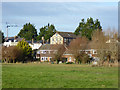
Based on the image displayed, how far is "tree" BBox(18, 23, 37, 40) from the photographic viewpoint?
16225 cm

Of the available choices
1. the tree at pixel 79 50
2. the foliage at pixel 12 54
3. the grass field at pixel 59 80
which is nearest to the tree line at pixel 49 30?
the tree at pixel 79 50

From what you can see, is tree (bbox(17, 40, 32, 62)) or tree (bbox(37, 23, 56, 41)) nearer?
tree (bbox(17, 40, 32, 62))

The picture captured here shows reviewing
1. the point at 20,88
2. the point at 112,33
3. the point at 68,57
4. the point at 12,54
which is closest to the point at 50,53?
the point at 68,57

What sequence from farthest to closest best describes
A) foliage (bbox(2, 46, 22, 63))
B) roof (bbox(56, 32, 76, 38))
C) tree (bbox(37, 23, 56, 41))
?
tree (bbox(37, 23, 56, 41))
roof (bbox(56, 32, 76, 38))
foliage (bbox(2, 46, 22, 63))

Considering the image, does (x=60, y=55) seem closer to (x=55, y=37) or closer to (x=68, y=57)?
(x=68, y=57)

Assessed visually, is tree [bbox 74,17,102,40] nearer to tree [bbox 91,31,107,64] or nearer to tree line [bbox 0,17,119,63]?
tree line [bbox 0,17,119,63]

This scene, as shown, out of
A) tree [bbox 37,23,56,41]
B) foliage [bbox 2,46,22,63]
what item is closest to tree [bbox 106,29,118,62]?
foliage [bbox 2,46,22,63]

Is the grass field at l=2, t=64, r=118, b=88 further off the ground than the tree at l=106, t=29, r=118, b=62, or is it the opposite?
the tree at l=106, t=29, r=118, b=62

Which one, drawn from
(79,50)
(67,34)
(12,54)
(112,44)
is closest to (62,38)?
(67,34)

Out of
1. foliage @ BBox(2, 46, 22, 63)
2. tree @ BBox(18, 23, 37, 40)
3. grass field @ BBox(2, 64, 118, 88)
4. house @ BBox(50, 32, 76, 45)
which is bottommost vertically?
grass field @ BBox(2, 64, 118, 88)

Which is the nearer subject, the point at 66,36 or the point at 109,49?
the point at 109,49

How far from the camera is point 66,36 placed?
13162cm

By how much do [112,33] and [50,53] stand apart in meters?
38.6

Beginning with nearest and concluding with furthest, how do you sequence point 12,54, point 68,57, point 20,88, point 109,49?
point 20,88 < point 109,49 < point 12,54 < point 68,57
